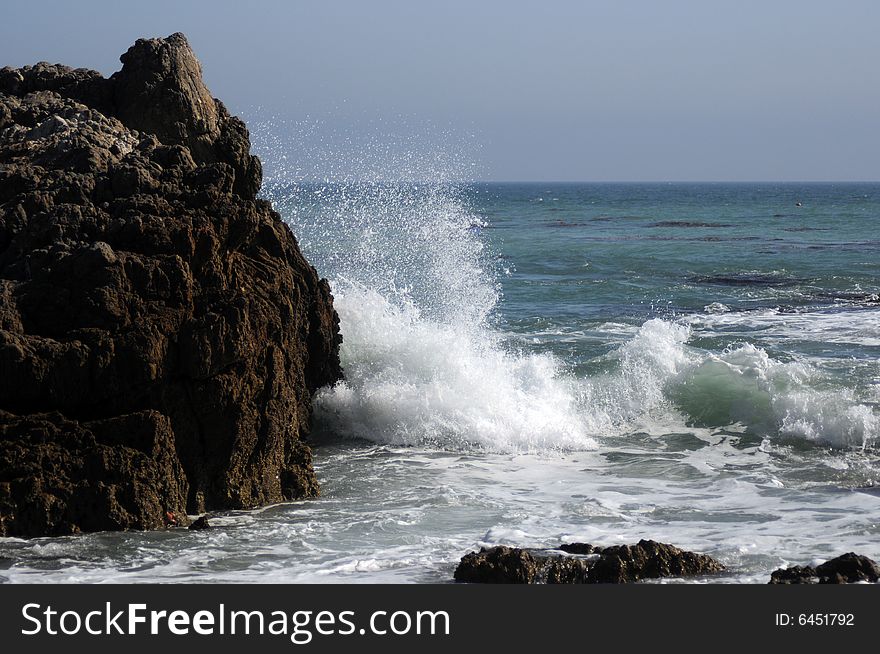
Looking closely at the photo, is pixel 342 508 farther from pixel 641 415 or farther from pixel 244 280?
pixel 641 415

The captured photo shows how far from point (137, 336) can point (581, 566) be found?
11.1 feet

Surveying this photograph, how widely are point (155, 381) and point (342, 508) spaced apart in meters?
1.74

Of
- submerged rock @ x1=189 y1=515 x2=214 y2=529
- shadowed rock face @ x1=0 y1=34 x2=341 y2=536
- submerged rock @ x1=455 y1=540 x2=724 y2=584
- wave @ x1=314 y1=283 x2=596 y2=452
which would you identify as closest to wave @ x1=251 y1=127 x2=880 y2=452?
wave @ x1=314 y1=283 x2=596 y2=452

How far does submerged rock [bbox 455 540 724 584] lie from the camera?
6.69 metres

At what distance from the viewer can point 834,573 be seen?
6582mm

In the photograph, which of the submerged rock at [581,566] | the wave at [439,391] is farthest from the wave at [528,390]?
the submerged rock at [581,566]

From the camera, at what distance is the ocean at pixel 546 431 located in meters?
7.49

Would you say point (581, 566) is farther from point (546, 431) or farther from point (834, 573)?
point (546, 431)

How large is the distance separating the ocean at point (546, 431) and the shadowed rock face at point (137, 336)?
34 centimetres

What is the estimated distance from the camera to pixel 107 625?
18.0 feet

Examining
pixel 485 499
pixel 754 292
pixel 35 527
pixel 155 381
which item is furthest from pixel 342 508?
pixel 754 292

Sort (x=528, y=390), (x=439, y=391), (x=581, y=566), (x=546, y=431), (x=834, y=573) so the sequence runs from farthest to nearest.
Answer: (x=528, y=390), (x=439, y=391), (x=546, y=431), (x=581, y=566), (x=834, y=573)

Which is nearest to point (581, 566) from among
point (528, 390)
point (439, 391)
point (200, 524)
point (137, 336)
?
point (200, 524)

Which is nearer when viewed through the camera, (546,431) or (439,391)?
(546,431)
